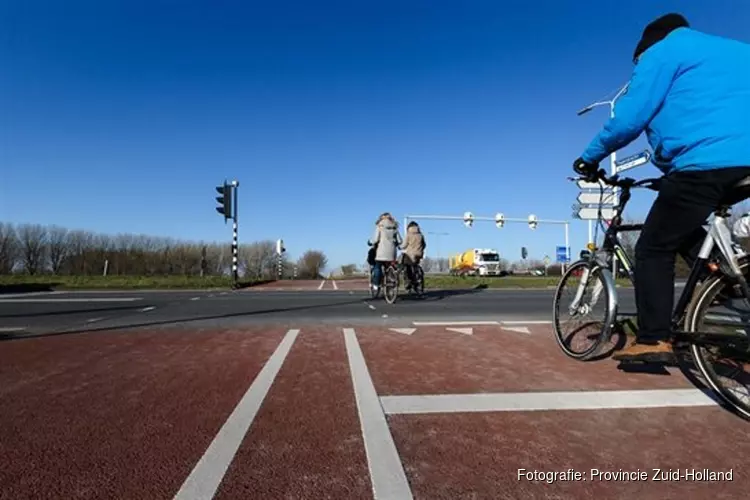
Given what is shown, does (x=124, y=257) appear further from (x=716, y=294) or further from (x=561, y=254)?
(x=716, y=294)

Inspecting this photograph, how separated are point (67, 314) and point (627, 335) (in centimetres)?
836

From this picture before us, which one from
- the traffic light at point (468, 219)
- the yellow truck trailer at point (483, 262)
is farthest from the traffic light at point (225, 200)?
the yellow truck trailer at point (483, 262)

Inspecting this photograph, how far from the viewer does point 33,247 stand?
168ft

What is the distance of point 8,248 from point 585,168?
61100 mm

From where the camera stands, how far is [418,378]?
3.38 meters

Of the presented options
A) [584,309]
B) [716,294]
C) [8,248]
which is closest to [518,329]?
[584,309]

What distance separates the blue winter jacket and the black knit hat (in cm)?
9

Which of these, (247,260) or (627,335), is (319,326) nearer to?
(627,335)

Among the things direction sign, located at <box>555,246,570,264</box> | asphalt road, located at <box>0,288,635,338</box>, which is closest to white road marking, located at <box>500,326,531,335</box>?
asphalt road, located at <box>0,288,635,338</box>

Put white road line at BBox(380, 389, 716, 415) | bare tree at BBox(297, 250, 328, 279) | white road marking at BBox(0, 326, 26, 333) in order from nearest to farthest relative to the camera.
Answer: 1. white road line at BBox(380, 389, 716, 415)
2. white road marking at BBox(0, 326, 26, 333)
3. bare tree at BBox(297, 250, 328, 279)

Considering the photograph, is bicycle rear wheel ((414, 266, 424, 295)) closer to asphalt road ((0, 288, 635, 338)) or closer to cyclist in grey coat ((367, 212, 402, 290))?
cyclist in grey coat ((367, 212, 402, 290))

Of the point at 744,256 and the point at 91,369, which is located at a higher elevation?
the point at 744,256

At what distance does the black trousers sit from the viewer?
2.52 metres

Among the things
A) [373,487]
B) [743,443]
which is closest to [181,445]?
[373,487]
